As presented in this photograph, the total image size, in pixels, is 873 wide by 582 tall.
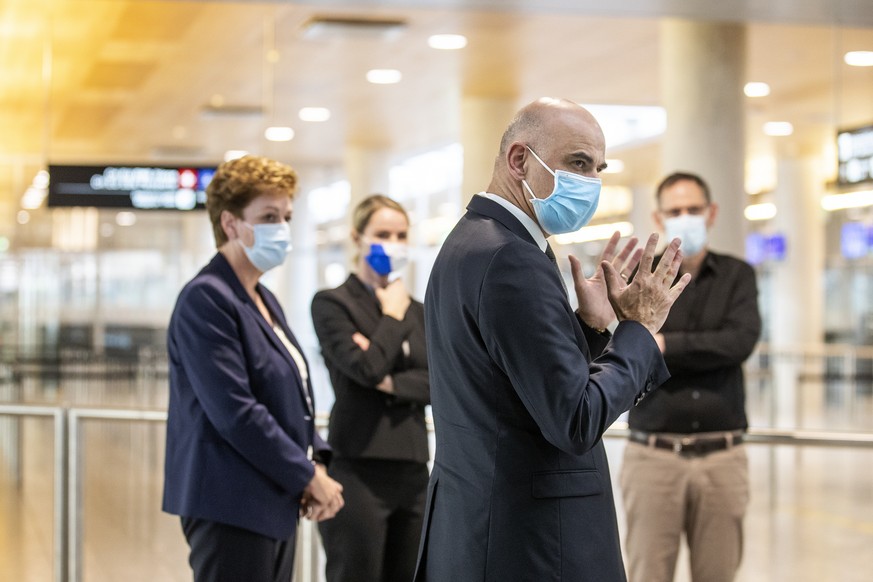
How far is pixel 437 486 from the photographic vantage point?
2564mm

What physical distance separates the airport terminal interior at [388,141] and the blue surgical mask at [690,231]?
402 centimetres

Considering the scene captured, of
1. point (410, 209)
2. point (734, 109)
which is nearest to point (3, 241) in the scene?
point (410, 209)

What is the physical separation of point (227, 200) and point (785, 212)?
8686 mm

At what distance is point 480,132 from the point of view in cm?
1255

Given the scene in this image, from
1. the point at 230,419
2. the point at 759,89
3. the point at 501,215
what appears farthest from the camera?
the point at 759,89

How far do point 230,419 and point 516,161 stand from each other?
126 cm

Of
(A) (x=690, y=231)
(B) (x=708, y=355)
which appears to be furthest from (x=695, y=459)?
(A) (x=690, y=231)

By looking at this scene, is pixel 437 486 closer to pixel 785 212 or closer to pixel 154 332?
pixel 154 332

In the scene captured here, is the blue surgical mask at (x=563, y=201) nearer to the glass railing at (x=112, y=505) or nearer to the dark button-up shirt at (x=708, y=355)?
the dark button-up shirt at (x=708, y=355)

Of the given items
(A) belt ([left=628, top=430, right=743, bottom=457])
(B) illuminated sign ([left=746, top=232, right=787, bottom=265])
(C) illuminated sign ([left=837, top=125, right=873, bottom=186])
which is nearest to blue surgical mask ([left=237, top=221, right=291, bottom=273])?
(A) belt ([left=628, top=430, right=743, bottom=457])

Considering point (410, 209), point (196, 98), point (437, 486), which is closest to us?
point (437, 486)

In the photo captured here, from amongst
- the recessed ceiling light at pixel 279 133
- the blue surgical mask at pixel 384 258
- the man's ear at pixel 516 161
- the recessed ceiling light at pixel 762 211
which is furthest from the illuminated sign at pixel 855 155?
the man's ear at pixel 516 161

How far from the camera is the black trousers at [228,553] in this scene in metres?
3.32

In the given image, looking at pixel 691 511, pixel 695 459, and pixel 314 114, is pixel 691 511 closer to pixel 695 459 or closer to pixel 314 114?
pixel 695 459
